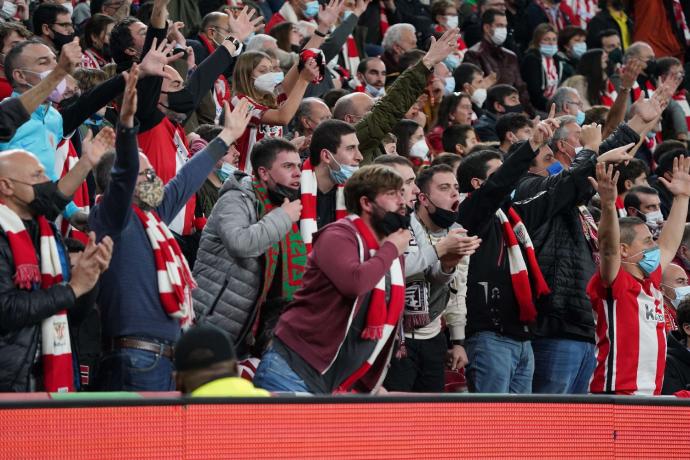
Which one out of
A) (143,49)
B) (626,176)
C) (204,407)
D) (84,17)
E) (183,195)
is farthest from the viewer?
(84,17)

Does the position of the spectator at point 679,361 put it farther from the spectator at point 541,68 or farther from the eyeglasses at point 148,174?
the spectator at point 541,68

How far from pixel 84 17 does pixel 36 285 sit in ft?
22.1

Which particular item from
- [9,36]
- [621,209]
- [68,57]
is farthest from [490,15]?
[68,57]

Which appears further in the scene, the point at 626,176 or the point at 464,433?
the point at 626,176

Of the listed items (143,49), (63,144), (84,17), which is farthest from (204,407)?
(84,17)

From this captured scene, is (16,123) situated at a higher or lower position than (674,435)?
higher

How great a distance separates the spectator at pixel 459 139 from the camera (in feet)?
35.7

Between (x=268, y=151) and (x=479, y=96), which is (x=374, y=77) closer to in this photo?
(x=479, y=96)

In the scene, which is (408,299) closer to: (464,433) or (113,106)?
(464,433)

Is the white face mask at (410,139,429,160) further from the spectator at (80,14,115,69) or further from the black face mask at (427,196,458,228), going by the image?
the spectator at (80,14,115,69)

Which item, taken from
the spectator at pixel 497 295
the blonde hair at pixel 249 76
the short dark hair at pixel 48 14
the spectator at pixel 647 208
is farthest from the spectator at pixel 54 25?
the spectator at pixel 647 208

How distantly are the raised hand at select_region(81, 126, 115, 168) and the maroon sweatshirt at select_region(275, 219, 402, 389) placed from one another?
1351 mm

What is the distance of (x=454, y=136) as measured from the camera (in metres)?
11.0

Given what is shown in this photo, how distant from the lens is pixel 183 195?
6.72m
